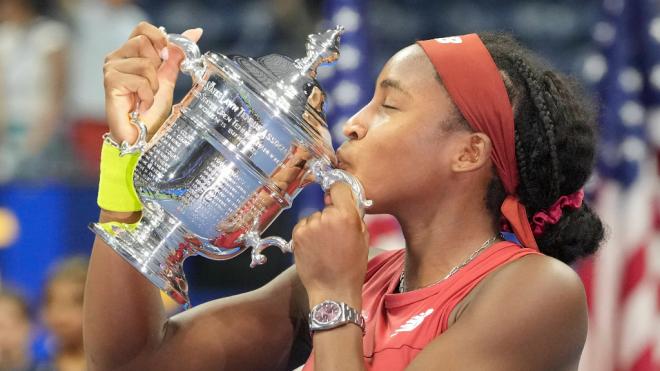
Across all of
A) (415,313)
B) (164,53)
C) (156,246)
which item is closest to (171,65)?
(164,53)

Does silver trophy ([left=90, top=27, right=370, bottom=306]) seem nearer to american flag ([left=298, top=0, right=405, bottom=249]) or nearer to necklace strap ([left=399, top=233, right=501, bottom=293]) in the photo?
necklace strap ([left=399, top=233, right=501, bottom=293])

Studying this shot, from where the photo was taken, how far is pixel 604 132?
354cm

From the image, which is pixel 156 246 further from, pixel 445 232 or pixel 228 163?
pixel 445 232

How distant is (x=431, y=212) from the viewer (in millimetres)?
1897

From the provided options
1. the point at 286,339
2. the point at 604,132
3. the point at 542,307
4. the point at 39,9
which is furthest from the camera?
the point at 39,9

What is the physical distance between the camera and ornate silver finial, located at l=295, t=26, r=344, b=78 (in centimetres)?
177

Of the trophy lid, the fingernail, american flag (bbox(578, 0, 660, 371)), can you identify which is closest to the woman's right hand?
the fingernail

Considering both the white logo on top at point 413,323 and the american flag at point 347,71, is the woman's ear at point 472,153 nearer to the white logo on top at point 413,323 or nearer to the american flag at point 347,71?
the white logo on top at point 413,323

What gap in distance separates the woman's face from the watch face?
0.72 feet

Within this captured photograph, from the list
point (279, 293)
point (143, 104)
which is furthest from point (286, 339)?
point (143, 104)

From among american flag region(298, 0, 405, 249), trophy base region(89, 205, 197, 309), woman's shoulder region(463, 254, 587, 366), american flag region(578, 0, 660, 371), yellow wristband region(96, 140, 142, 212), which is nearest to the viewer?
woman's shoulder region(463, 254, 587, 366)

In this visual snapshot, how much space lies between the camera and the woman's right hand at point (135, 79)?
1.83m

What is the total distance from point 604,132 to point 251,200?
210cm

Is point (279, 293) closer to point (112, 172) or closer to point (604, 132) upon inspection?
point (112, 172)
